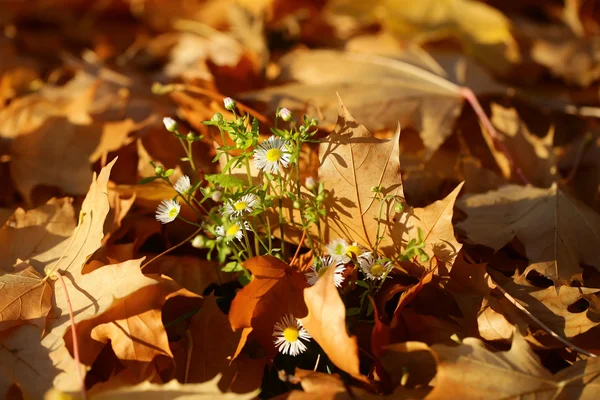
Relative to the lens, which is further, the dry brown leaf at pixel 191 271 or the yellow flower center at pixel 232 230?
the dry brown leaf at pixel 191 271

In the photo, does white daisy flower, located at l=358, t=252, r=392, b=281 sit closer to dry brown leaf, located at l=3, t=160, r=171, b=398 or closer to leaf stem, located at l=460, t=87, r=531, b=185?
dry brown leaf, located at l=3, t=160, r=171, b=398

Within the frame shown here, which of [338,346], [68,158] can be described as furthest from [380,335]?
[68,158]

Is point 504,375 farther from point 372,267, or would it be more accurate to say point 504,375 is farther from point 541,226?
point 541,226

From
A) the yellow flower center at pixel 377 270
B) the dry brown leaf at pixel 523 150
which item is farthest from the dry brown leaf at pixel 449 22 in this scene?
the yellow flower center at pixel 377 270

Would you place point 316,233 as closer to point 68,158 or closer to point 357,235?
point 357,235

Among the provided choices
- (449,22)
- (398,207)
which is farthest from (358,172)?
(449,22)

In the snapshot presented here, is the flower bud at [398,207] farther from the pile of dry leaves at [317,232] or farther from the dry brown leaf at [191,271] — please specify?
the dry brown leaf at [191,271]

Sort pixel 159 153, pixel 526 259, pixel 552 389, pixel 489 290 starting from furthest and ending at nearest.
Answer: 1. pixel 159 153
2. pixel 526 259
3. pixel 489 290
4. pixel 552 389

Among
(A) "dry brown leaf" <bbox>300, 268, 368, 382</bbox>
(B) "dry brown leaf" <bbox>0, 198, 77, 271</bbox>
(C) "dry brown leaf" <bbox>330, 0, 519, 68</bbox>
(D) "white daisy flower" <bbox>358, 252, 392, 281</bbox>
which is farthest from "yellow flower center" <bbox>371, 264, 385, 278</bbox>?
(C) "dry brown leaf" <bbox>330, 0, 519, 68</bbox>
